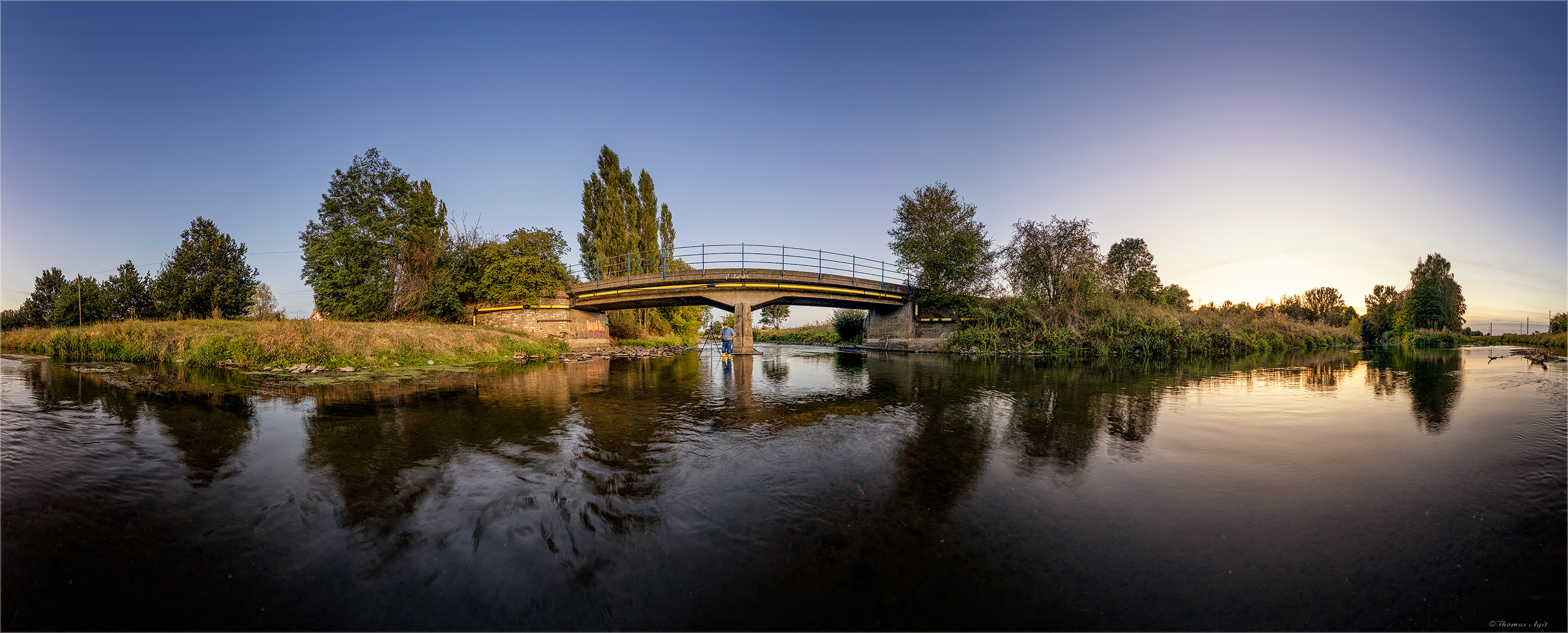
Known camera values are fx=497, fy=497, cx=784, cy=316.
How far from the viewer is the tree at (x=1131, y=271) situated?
33.1m

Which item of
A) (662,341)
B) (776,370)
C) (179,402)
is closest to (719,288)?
(776,370)

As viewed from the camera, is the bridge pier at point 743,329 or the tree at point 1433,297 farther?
the tree at point 1433,297

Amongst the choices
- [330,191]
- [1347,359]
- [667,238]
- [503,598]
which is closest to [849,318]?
[667,238]

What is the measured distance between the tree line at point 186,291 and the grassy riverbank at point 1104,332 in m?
38.5

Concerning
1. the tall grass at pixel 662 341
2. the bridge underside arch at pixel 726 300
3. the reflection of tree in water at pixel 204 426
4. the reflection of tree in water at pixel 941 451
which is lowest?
the reflection of tree in water at pixel 941 451

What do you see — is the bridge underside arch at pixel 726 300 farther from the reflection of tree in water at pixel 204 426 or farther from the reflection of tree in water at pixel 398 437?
the reflection of tree in water at pixel 204 426

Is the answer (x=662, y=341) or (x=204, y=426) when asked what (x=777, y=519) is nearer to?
(x=204, y=426)

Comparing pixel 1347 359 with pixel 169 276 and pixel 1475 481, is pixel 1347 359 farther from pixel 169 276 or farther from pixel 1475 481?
pixel 169 276

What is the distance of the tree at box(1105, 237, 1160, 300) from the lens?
33.1m

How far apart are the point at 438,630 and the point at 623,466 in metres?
2.65

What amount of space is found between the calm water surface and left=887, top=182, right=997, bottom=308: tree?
21.3m

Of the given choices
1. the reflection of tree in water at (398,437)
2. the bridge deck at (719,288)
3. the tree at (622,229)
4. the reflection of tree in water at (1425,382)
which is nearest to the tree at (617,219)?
the tree at (622,229)

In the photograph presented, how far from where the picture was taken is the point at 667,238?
39.4m

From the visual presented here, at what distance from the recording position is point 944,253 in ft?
95.7
